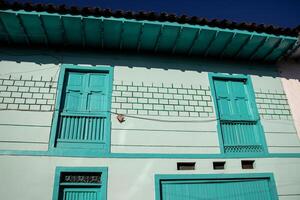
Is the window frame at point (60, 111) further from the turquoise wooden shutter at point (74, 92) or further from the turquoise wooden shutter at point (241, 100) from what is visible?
the turquoise wooden shutter at point (241, 100)

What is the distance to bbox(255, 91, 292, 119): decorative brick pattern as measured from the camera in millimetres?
7930

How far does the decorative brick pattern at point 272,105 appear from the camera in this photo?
26.0ft

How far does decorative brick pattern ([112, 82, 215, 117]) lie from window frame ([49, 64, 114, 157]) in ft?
1.14

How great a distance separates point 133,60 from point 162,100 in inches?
59.7

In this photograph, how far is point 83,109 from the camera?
7.13 metres

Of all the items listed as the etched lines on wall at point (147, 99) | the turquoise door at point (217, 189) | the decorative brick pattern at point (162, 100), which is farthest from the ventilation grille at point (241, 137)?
the turquoise door at point (217, 189)

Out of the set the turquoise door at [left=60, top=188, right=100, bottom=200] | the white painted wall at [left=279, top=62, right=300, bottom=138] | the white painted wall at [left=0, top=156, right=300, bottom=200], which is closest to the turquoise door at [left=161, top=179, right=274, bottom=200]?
the white painted wall at [left=0, top=156, right=300, bottom=200]

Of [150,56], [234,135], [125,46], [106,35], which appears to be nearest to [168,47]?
[150,56]

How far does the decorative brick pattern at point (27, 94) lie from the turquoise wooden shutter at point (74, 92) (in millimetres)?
351

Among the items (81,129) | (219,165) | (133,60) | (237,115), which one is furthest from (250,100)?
(81,129)

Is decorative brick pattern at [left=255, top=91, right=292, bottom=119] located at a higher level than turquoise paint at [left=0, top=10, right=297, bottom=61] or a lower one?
lower

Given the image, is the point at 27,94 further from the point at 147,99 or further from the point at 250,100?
the point at 250,100

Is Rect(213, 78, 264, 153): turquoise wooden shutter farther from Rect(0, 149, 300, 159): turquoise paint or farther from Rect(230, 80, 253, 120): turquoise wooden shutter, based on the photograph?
Rect(0, 149, 300, 159): turquoise paint

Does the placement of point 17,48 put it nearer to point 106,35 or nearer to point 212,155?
point 106,35
